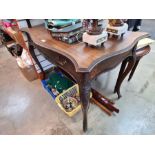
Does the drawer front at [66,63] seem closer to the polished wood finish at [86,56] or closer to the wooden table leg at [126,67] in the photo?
the polished wood finish at [86,56]

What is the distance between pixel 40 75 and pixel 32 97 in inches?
13.9

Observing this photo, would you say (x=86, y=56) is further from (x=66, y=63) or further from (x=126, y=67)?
(x=126, y=67)

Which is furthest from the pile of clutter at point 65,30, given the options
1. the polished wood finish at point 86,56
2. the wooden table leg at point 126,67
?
the wooden table leg at point 126,67

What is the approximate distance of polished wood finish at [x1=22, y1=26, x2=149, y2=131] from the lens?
897 millimetres

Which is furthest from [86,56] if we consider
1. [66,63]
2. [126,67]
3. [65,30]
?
[126,67]

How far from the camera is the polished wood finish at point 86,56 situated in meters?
0.90

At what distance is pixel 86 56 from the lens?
3.08 ft

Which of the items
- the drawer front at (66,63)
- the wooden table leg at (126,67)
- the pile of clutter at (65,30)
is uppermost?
the pile of clutter at (65,30)

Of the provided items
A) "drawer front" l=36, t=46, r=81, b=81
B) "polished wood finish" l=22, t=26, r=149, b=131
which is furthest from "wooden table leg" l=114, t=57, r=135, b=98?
"drawer front" l=36, t=46, r=81, b=81

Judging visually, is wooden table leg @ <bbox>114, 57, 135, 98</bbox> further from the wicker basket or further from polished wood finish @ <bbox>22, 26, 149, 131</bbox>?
the wicker basket
